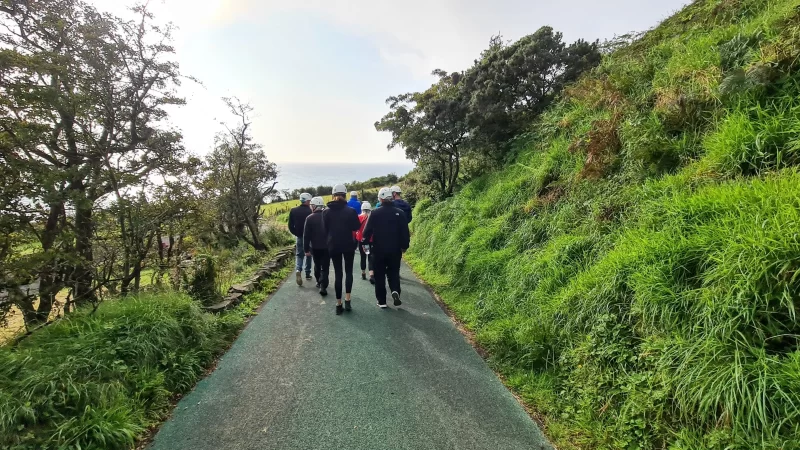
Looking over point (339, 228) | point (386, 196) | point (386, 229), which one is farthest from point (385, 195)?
point (339, 228)

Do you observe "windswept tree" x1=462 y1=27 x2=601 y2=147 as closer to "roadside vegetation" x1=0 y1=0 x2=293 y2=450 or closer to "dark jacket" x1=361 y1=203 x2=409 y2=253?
"dark jacket" x1=361 y1=203 x2=409 y2=253

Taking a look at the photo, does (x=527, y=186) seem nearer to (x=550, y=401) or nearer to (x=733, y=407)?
(x=550, y=401)

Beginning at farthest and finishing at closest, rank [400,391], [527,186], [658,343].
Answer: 1. [527,186]
2. [400,391]
3. [658,343]

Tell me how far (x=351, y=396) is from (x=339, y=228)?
10.2 feet

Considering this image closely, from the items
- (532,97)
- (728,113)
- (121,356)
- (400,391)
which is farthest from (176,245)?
(532,97)

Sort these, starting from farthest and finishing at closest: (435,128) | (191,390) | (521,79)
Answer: (435,128)
(521,79)
(191,390)

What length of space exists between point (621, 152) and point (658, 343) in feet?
10.9

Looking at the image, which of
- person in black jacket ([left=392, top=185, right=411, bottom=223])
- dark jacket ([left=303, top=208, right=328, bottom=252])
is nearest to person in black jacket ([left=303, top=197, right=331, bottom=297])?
dark jacket ([left=303, top=208, right=328, bottom=252])

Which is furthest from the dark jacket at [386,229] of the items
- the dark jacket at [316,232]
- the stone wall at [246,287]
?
the stone wall at [246,287]

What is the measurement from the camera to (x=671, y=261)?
2.76 meters

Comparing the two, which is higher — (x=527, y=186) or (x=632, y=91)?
(x=632, y=91)

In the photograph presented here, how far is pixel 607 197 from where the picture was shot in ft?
15.0

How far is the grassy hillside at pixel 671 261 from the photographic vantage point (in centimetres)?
208

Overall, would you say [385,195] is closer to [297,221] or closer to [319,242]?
[319,242]
